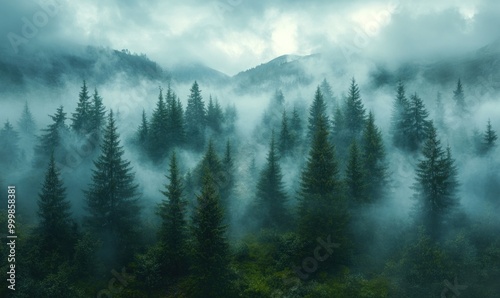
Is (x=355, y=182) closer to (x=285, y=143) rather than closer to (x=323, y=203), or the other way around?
(x=323, y=203)

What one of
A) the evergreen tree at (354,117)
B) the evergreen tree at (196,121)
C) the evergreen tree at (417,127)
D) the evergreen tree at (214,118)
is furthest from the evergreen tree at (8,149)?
the evergreen tree at (417,127)

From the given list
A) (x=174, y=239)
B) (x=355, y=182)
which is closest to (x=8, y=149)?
(x=174, y=239)

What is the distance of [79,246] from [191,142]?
44.8 m

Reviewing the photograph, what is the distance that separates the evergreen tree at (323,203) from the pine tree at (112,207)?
21475mm

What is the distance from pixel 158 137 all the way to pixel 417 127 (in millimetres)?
50598

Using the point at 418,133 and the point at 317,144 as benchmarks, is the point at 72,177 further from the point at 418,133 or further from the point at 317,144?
the point at 418,133

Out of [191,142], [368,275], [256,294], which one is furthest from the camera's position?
[191,142]

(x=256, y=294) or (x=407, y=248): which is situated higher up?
(x=407, y=248)

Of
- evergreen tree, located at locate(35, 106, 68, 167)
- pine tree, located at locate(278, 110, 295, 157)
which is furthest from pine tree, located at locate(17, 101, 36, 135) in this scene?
pine tree, located at locate(278, 110, 295, 157)

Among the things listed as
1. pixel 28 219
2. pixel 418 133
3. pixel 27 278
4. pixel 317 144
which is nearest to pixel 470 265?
pixel 317 144

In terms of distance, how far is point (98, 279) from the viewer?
136ft

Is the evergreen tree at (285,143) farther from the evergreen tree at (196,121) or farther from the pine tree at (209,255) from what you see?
the pine tree at (209,255)

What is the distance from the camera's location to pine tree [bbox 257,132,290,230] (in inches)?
2165

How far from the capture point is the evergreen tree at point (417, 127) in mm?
67250
